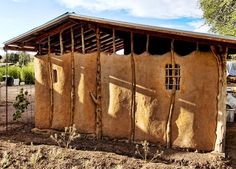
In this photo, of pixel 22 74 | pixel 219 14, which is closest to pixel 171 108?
pixel 219 14

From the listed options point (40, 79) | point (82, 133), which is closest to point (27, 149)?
point (82, 133)

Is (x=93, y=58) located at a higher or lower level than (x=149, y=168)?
higher

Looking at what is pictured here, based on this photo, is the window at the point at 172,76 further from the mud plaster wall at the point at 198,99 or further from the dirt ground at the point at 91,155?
the dirt ground at the point at 91,155

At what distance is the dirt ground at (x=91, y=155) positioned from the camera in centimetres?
746

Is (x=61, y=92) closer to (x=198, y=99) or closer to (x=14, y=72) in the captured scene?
(x=198, y=99)

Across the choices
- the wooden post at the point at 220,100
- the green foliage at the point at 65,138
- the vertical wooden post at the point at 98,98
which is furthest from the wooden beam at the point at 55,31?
the wooden post at the point at 220,100

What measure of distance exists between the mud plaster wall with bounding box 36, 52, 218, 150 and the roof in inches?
24.5

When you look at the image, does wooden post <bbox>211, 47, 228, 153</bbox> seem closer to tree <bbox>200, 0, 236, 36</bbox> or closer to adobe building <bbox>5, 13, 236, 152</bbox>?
adobe building <bbox>5, 13, 236, 152</bbox>

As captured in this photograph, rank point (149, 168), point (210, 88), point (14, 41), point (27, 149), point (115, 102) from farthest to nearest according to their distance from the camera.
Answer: point (14, 41), point (115, 102), point (210, 88), point (27, 149), point (149, 168)

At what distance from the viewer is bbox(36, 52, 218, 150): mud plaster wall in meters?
9.66

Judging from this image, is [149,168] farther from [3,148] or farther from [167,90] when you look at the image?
[3,148]

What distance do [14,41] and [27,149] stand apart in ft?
14.6

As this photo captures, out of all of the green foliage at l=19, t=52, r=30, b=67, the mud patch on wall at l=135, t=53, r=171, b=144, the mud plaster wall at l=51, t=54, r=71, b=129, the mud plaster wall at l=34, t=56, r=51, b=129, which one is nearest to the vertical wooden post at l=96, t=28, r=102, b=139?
the mud plaster wall at l=51, t=54, r=71, b=129

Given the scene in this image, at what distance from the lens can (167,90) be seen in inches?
391
